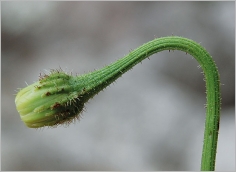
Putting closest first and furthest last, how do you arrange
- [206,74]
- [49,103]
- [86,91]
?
[206,74], [49,103], [86,91]

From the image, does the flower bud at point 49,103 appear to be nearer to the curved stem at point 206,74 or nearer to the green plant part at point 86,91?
the green plant part at point 86,91

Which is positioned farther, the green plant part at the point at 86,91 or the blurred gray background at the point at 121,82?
the blurred gray background at the point at 121,82

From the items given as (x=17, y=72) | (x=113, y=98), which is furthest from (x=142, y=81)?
(x=17, y=72)

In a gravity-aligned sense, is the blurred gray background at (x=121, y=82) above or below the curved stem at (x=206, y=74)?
above

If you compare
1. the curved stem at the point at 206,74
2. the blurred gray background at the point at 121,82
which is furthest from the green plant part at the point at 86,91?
the blurred gray background at the point at 121,82

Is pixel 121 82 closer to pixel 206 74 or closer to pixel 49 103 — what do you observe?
A: pixel 49 103

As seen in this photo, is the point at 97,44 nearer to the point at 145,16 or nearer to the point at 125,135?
the point at 145,16

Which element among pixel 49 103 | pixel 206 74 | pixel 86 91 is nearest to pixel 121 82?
pixel 86 91

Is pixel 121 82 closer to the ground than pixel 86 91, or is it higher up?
higher up
